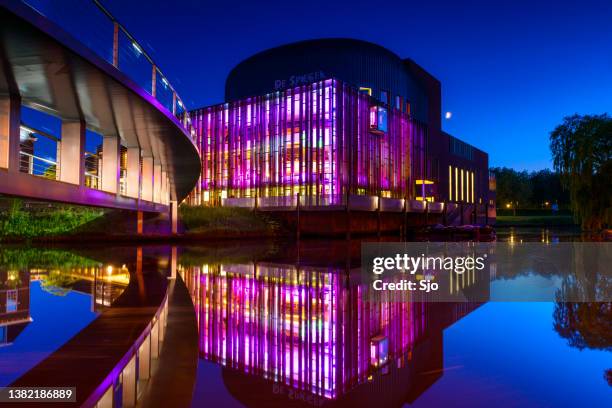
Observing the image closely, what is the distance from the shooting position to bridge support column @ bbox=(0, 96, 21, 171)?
28.3 ft

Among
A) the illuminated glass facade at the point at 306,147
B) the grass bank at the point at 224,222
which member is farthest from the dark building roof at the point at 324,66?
the grass bank at the point at 224,222

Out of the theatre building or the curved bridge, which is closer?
the curved bridge

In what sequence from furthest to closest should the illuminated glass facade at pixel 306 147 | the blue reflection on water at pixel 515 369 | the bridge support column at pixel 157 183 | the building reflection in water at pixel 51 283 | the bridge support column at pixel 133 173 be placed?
the illuminated glass facade at pixel 306 147, the bridge support column at pixel 157 183, the bridge support column at pixel 133 173, the building reflection in water at pixel 51 283, the blue reflection on water at pixel 515 369

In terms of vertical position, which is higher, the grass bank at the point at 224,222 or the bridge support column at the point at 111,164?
the bridge support column at the point at 111,164

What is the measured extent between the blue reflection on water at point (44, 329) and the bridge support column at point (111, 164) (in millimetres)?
5268

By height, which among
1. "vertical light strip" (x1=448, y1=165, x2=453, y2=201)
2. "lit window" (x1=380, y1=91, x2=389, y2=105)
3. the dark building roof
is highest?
the dark building roof

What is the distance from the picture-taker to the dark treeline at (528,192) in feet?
363

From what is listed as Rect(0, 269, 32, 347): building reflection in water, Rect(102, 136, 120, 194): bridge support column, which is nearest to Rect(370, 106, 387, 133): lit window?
Rect(102, 136, 120, 194): bridge support column

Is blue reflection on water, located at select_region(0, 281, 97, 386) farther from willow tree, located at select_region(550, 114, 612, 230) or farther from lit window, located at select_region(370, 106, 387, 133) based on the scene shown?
lit window, located at select_region(370, 106, 387, 133)

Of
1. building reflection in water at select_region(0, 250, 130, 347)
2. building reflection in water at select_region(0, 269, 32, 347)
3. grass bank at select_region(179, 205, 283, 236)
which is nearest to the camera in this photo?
building reflection in water at select_region(0, 269, 32, 347)

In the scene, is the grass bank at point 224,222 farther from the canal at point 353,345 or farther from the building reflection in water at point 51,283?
the canal at point 353,345

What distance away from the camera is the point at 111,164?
15109mm

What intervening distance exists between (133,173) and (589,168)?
32770 mm

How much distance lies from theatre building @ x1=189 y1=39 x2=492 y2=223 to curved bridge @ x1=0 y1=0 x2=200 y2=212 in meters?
30.4
